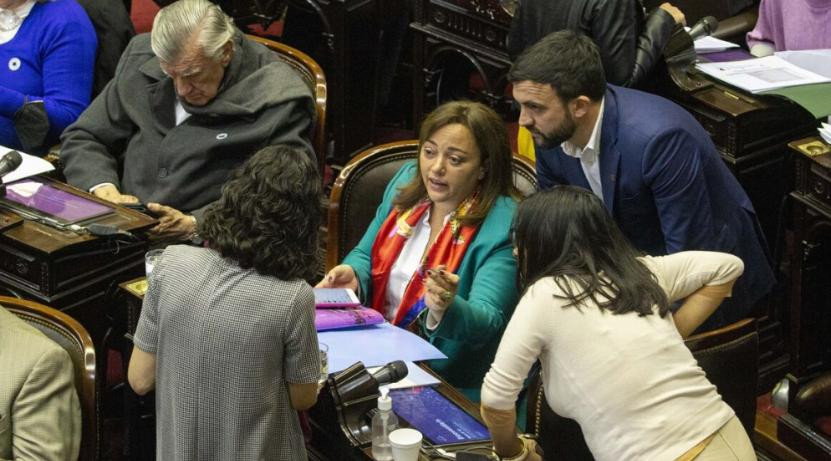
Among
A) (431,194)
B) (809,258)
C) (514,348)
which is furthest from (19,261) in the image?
(809,258)

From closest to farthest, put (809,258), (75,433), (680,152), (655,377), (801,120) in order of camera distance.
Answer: (655,377), (75,433), (680,152), (809,258), (801,120)

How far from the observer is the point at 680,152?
2982 millimetres

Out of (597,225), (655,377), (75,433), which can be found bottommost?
(75,433)

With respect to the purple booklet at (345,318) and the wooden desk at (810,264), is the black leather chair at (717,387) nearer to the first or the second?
the purple booklet at (345,318)

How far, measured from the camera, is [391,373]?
101 inches

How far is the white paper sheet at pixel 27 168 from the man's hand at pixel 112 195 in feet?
0.47

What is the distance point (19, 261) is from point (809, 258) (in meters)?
2.07

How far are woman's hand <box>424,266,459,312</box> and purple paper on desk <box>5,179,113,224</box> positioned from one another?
957 millimetres

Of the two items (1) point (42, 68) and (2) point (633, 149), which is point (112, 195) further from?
(2) point (633, 149)

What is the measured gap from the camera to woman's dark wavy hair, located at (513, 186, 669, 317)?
2.33m

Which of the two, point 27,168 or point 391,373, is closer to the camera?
point 391,373

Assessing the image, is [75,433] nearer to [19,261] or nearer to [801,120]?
[19,261]

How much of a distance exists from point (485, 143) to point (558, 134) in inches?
7.1

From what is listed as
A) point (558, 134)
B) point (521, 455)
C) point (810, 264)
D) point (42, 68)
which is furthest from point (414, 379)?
point (42, 68)
